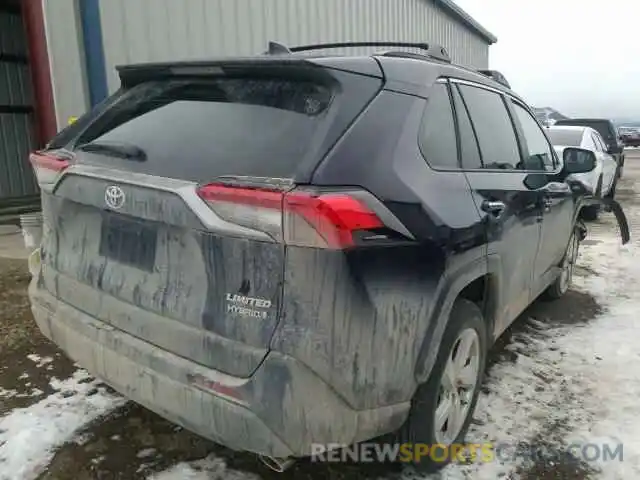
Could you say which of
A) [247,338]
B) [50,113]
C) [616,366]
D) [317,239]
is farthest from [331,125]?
[50,113]

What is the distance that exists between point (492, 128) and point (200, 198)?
1.90m

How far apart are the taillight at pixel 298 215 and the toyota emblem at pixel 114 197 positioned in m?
0.48

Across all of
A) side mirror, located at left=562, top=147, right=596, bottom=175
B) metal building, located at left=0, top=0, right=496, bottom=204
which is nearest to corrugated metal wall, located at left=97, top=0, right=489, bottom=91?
metal building, located at left=0, top=0, right=496, bottom=204

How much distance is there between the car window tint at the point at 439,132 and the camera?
2275 mm

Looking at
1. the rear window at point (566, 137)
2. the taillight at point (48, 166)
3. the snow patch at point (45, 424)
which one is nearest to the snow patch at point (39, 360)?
the snow patch at point (45, 424)

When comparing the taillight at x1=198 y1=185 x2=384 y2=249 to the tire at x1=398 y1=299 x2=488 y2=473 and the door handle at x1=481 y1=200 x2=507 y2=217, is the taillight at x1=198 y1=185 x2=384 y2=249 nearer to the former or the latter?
the tire at x1=398 y1=299 x2=488 y2=473

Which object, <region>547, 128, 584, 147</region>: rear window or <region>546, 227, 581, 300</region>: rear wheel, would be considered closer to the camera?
<region>546, 227, 581, 300</region>: rear wheel

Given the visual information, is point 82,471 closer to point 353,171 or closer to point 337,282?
point 337,282

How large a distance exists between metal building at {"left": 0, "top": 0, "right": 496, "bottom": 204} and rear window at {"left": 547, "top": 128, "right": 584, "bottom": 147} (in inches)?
154

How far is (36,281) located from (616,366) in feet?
11.2

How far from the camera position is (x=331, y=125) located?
1902mm

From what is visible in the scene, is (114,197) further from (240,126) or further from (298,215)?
(298,215)

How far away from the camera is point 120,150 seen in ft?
7.42

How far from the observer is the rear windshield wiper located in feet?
7.22
